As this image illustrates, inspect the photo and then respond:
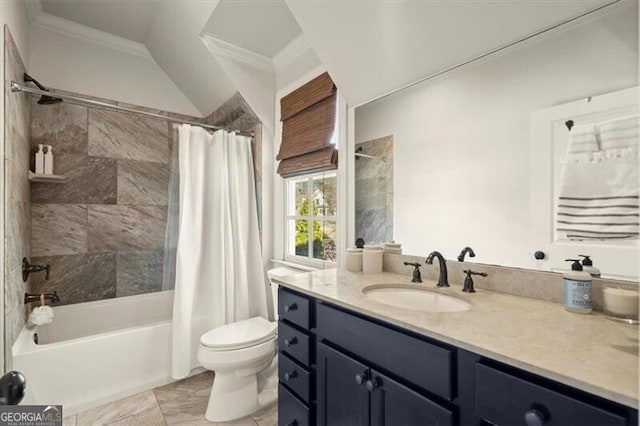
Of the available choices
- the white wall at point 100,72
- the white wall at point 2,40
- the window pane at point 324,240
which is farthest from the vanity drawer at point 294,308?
the white wall at point 100,72

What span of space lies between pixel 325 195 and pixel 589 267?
4.50 feet

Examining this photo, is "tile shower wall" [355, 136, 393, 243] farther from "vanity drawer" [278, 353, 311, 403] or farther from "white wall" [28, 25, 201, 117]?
"white wall" [28, 25, 201, 117]

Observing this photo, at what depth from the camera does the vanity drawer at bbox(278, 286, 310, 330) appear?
3.85 ft

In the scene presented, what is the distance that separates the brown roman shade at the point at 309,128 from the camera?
5.96 ft

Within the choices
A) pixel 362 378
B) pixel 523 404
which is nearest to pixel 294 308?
pixel 362 378

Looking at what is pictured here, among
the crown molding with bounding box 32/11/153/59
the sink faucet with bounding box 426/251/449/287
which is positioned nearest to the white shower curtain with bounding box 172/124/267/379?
the crown molding with bounding box 32/11/153/59

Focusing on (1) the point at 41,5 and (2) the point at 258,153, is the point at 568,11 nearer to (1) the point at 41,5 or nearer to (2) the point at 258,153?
(2) the point at 258,153

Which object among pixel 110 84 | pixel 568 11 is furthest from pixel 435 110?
pixel 110 84

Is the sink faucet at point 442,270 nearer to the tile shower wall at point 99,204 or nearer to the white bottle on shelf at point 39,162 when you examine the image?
the tile shower wall at point 99,204

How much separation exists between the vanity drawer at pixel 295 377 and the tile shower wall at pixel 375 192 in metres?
0.73

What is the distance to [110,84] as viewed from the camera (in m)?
2.56

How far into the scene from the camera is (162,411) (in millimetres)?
1737

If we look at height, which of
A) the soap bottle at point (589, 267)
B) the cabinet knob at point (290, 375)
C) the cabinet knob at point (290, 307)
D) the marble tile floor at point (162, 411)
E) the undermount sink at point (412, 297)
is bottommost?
the marble tile floor at point (162, 411)

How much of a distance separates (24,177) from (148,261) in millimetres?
1084
